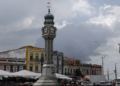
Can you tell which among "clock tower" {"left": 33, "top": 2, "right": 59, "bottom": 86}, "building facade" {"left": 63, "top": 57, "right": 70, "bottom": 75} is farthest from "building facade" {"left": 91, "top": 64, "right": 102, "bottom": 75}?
"clock tower" {"left": 33, "top": 2, "right": 59, "bottom": 86}

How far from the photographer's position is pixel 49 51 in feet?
71.8

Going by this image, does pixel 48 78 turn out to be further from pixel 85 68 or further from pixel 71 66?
pixel 85 68

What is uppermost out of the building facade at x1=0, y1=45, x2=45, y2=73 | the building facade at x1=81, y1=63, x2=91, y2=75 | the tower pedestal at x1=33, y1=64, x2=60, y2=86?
the building facade at x1=0, y1=45, x2=45, y2=73

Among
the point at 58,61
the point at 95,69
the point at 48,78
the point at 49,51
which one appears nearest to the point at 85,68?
the point at 95,69

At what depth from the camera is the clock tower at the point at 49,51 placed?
68.8 feet

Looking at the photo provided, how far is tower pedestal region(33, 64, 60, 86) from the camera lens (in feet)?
67.3

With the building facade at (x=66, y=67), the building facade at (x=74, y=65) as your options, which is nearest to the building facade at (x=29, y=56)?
the building facade at (x=66, y=67)

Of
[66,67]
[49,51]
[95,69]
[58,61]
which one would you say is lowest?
[95,69]

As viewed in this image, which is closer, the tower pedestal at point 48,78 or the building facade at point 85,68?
the tower pedestal at point 48,78

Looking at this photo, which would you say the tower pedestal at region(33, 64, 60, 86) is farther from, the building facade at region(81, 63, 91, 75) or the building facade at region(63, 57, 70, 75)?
the building facade at region(81, 63, 91, 75)

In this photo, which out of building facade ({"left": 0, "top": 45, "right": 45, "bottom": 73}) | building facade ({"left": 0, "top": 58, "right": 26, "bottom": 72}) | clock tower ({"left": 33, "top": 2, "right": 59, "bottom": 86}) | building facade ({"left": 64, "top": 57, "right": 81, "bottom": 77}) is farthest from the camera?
building facade ({"left": 64, "top": 57, "right": 81, "bottom": 77})

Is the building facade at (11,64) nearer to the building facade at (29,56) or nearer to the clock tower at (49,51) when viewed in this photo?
the building facade at (29,56)

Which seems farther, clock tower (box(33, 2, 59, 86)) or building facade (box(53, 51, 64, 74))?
building facade (box(53, 51, 64, 74))

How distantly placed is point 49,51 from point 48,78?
2461 millimetres
